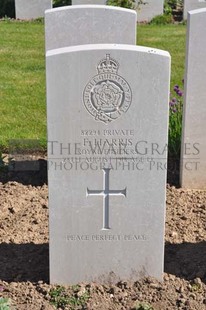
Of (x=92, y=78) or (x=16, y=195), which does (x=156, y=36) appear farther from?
(x=92, y=78)

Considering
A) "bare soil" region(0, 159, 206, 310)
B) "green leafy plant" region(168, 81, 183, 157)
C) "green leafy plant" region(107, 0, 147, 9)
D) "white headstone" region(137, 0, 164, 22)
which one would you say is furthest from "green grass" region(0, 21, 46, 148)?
"white headstone" region(137, 0, 164, 22)

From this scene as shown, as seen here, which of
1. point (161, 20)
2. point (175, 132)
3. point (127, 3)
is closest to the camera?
point (175, 132)

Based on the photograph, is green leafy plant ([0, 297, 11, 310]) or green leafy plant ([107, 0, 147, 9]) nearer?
green leafy plant ([0, 297, 11, 310])

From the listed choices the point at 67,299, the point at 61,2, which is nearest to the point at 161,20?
the point at 61,2

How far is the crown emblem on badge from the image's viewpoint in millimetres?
3404

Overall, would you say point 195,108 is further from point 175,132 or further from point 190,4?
point 190,4

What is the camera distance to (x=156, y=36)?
11.7 metres

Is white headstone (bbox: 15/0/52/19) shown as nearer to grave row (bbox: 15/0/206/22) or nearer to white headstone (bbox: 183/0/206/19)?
grave row (bbox: 15/0/206/22)

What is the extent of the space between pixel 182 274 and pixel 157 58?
1.39 metres

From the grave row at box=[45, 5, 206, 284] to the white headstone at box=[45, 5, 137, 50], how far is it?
1.68 meters

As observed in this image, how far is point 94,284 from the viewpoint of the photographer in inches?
151

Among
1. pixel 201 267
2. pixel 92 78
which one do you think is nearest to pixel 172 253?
pixel 201 267

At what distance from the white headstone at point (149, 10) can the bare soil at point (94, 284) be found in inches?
356

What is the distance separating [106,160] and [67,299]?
85 centimetres
